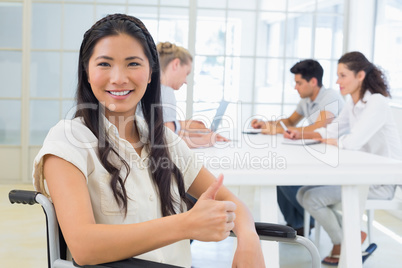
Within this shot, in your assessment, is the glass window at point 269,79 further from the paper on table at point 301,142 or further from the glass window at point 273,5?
the paper on table at point 301,142

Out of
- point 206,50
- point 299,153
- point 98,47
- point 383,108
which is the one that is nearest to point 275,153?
point 299,153

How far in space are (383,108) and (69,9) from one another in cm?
327

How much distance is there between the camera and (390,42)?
460 cm

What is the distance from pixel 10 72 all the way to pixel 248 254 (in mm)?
4351

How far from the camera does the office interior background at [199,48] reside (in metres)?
5.10

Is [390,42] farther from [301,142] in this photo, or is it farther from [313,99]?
[301,142]

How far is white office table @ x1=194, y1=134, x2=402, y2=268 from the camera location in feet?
6.86

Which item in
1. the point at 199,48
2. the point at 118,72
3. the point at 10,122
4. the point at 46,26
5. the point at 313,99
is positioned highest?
the point at 46,26

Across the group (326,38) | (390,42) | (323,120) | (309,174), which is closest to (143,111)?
(309,174)

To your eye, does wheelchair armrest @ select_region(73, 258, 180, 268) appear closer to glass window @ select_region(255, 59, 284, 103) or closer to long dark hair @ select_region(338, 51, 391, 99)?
long dark hair @ select_region(338, 51, 391, 99)

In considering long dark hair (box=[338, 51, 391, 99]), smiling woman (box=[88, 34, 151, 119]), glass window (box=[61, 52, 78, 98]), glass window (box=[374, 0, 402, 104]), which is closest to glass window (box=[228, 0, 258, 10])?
glass window (box=[374, 0, 402, 104])

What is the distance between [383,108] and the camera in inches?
120

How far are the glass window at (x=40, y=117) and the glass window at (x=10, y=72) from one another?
228mm

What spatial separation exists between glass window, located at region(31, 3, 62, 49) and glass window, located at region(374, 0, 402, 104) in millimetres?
2974
